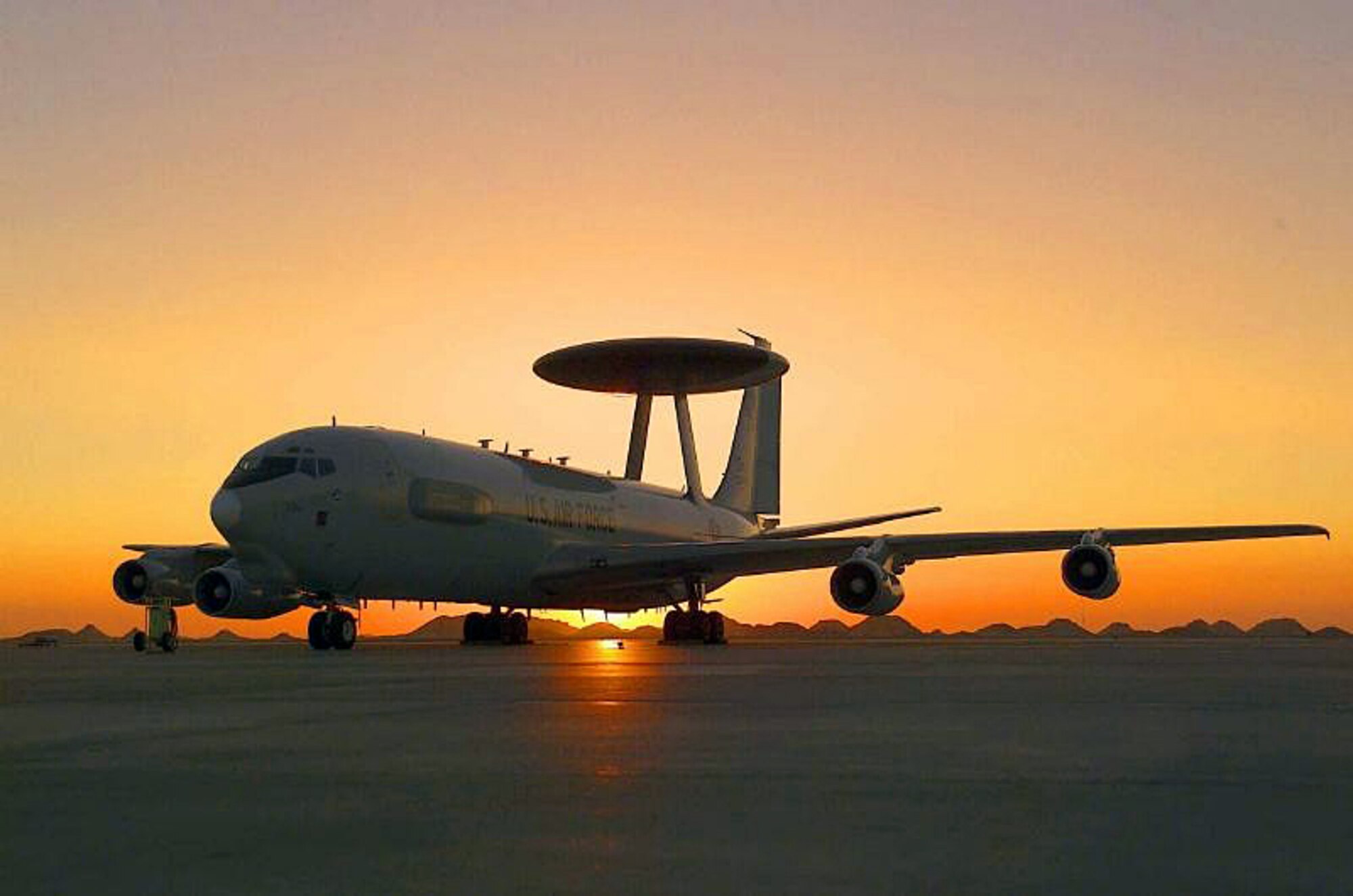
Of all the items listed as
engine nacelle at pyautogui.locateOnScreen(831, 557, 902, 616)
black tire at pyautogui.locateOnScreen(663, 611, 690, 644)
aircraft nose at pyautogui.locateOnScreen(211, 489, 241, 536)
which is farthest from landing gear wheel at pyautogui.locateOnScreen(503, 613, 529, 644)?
aircraft nose at pyautogui.locateOnScreen(211, 489, 241, 536)

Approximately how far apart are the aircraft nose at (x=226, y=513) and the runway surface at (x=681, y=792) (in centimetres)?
1734

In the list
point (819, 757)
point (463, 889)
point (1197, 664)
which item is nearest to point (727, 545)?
point (1197, 664)

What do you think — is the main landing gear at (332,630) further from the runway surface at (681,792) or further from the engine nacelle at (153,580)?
the runway surface at (681,792)

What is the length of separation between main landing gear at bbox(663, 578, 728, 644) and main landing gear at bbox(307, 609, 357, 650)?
421 inches

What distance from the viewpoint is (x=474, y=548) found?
3834 centimetres

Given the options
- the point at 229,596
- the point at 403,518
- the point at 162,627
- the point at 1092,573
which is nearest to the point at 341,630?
the point at 403,518

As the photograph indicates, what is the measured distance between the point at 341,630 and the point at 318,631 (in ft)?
1.78

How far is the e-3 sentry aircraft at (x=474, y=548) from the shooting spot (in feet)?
108

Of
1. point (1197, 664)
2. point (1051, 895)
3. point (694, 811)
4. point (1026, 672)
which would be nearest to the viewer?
point (1051, 895)

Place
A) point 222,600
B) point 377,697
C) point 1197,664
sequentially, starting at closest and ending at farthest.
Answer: point 377,697 → point 1197,664 → point 222,600

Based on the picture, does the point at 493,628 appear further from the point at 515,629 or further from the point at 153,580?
the point at 153,580

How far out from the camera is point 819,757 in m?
8.41

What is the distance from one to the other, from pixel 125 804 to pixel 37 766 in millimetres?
1952

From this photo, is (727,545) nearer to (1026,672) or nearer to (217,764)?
(1026,672)
